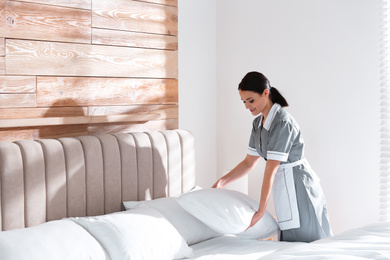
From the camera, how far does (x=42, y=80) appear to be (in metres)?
2.84

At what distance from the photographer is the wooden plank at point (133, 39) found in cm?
314

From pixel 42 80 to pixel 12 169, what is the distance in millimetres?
610

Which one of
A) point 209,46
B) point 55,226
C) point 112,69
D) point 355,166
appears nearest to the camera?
point 55,226

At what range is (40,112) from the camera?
2.85 metres

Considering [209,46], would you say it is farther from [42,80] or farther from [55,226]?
[55,226]

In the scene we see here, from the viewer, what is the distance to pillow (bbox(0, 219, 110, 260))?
203 centimetres

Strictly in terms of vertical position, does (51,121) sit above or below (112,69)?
below

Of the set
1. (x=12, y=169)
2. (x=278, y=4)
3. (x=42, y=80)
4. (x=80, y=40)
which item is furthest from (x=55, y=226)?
(x=278, y=4)

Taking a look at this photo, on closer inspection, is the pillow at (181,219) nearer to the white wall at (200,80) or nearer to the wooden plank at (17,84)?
the wooden plank at (17,84)

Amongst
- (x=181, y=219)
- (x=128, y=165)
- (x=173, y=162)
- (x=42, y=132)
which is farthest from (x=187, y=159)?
(x=42, y=132)

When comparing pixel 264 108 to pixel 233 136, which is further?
pixel 233 136

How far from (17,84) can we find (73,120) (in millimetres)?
359

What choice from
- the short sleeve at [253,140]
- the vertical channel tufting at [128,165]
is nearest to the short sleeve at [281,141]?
the short sleeve at [253,140]

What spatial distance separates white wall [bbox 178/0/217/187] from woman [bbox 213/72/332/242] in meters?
0.88
